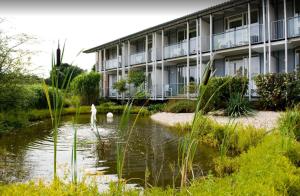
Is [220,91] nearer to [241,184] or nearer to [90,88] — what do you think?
[241,184]

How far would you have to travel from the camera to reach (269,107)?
1791 cm

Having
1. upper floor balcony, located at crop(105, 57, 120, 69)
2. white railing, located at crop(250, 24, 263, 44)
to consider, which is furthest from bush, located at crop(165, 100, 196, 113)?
upper floor balcony, located at crop(105, 57, 120, 69)

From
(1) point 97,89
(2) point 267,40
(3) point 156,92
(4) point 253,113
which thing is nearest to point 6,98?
(4) point 253,113

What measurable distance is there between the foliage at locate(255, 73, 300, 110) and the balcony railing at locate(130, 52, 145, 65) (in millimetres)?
15439

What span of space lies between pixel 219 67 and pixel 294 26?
7.02 meters

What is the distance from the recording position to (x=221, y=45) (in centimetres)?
2314

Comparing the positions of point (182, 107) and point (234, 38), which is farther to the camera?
point (234, 38)

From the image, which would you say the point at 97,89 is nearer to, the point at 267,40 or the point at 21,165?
the point at 267,40

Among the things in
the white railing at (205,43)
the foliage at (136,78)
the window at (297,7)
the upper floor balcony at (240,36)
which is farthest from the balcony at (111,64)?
the window at (297,7)

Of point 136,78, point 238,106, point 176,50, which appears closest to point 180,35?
point 176,50

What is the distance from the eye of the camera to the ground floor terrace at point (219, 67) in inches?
795

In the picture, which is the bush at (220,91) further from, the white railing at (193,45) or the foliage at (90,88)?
the foliage at (90,88)

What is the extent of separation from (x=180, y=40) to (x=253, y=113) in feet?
47.8

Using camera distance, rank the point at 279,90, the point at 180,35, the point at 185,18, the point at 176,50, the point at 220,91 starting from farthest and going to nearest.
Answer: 1. the point at 180,35
2. the point at 176,50
3. the point at 185,18
4. the point at 220,91
5. the point at 279,90
